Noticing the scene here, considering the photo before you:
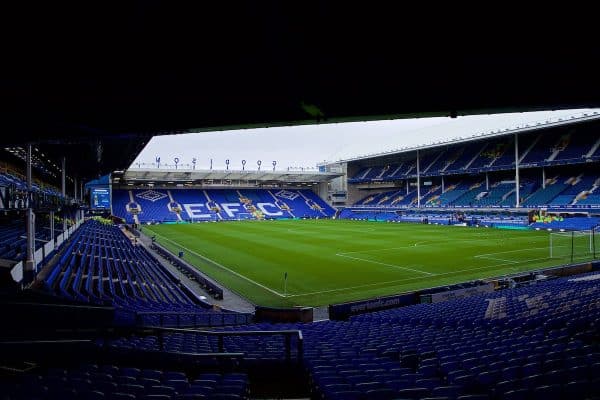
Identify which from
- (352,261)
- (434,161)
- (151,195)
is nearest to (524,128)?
(434,161)

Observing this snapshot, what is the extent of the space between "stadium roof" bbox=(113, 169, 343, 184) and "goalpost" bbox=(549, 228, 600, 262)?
5063 centimetres

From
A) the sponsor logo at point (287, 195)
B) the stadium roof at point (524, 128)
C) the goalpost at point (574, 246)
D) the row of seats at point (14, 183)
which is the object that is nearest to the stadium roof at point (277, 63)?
the row of seats at point (14, 183)

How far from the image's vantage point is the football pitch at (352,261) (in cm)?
1930

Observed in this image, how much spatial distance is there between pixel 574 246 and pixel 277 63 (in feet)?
116

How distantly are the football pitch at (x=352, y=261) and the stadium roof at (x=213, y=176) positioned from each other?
3115 centimetres

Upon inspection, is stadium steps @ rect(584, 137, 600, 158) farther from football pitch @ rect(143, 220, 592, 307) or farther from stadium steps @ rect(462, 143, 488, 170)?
stadium steps @ rect(462, 143, 488, 170)

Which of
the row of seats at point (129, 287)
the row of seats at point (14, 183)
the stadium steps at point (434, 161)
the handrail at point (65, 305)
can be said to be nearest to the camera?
the handrail at point (65, 305)

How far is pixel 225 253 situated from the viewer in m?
31.2

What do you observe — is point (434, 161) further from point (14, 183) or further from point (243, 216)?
point (14, 183)

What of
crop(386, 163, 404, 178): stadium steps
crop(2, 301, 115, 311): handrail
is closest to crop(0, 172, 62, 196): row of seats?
crop(2, 301, 115, 311): handrail

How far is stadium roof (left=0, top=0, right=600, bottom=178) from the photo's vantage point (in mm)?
3902

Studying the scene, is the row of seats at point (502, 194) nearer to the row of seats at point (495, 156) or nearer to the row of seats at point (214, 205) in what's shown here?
the row of seats at point (495, 156)

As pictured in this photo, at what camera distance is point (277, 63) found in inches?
199

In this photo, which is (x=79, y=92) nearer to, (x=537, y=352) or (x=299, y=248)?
(x=537, y=352)
